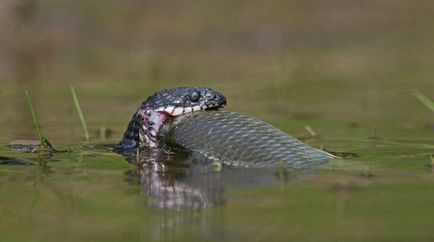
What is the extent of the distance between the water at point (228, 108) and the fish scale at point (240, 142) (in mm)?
149

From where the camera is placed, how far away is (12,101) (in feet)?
32.3

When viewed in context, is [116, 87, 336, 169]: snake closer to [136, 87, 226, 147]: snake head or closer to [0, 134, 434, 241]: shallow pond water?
[136, 87, 226, 147]: snake head

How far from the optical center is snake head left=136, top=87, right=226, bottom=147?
680 centimetres

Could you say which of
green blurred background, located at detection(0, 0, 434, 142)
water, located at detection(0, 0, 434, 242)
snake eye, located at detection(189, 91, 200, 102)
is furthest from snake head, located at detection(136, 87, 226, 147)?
green blurred background, located at detection(0, 0, 434, 142)

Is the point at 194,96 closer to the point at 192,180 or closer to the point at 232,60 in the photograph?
the point at 192,180

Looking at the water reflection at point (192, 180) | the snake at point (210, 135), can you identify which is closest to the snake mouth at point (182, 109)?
the snake at point (210, 135)

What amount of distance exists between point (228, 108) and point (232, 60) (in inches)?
156

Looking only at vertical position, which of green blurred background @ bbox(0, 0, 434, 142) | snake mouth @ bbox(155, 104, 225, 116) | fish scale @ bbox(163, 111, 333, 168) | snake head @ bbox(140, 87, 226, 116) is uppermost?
green blurred background @ bbox(0, 0, 434, 142)

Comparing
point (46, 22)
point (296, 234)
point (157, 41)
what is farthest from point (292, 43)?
point (296, 234)

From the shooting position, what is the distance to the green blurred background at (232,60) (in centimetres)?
871

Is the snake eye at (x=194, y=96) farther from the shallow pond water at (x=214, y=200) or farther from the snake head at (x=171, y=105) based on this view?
the shallow pond water at (x=214, y=200)

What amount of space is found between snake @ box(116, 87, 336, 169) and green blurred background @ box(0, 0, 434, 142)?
767mm

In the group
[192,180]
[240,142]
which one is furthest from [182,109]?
[192,180]

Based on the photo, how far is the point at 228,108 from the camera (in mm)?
9281
